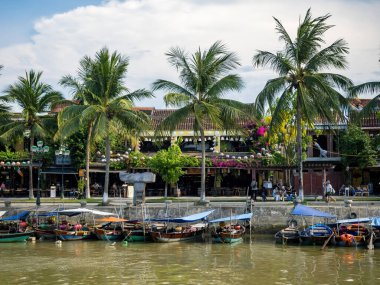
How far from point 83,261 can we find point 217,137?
27045 mm

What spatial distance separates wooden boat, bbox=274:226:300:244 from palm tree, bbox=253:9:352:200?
15.1 feet

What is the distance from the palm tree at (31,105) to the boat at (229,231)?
18401 millimetres

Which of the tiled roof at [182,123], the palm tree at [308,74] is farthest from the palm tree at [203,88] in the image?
the tiled roof at [182,123]

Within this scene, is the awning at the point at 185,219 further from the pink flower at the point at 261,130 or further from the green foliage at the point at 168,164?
the pink flower at the point at 261,130

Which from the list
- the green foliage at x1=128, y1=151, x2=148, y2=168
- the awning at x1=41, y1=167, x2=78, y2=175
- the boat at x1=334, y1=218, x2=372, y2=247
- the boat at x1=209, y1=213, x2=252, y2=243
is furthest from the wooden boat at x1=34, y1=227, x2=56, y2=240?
the awning at x1=41, y1=167, x2=78, y2=175

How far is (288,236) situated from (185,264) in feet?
25.0

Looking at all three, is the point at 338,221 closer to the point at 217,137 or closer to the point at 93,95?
the point at 93,95

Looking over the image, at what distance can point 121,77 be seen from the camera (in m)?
38.4

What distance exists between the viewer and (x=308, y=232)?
29.9 metres

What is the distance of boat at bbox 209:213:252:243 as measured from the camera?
101ft

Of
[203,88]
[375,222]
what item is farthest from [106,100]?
[375,222]

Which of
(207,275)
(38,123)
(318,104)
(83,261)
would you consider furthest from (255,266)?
(38,123)

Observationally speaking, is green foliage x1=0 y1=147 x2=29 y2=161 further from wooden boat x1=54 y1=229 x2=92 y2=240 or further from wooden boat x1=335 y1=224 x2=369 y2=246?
wooden boat x1=335 y1=224 x2=369 y2=246

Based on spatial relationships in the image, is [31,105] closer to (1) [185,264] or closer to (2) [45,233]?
(2) [45,233]
